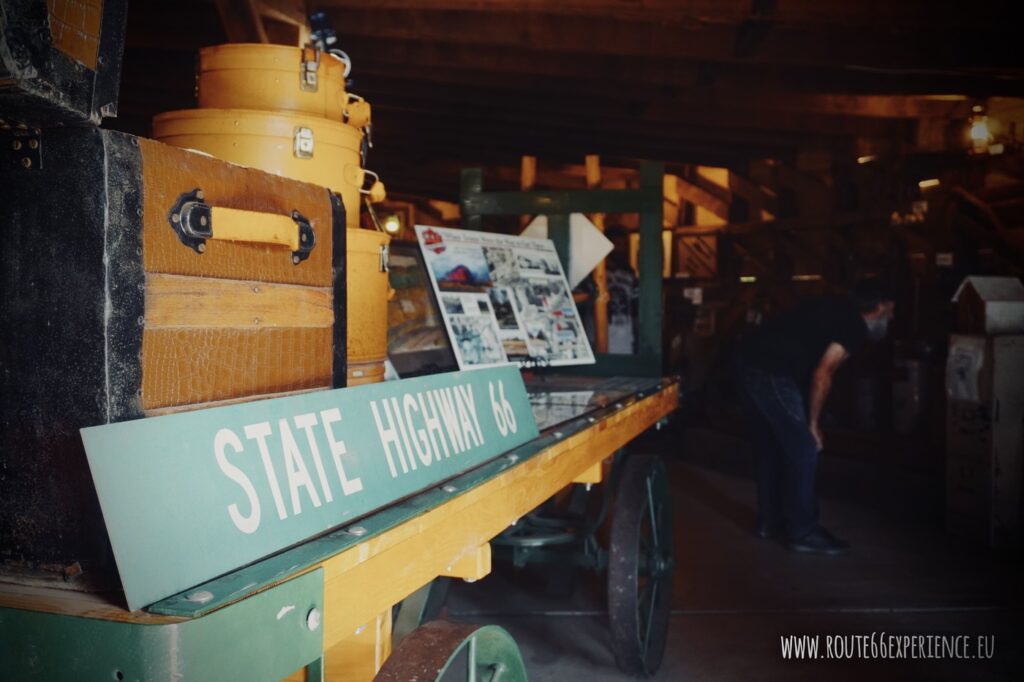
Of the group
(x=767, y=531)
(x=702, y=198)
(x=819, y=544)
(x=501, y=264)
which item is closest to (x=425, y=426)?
(x=501, y=264)

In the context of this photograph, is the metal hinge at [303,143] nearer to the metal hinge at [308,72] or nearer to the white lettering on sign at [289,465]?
the metal hinge at [308,72]

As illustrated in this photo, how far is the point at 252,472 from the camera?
107 centimetres

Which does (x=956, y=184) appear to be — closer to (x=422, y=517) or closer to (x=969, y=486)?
(x=969, y=486)

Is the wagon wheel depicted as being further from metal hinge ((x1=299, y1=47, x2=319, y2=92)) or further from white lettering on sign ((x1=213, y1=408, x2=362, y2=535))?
metal hinge ((x1=299, y1=47, x2=319, y2=92))

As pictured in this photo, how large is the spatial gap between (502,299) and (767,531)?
303 cm

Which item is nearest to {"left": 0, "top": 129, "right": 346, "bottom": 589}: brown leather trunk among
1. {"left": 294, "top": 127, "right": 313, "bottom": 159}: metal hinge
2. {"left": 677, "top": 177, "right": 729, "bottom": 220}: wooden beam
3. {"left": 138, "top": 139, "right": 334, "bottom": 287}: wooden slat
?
{"left": 138, "top": 139, "right": 334, "bottom": 287}: wooden slat

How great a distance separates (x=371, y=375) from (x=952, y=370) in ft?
15.5

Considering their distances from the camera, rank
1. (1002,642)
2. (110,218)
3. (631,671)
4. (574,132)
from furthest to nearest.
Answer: (574,132)
(1002,642)
(631,671)
(110,218)

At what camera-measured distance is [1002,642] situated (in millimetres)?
3852

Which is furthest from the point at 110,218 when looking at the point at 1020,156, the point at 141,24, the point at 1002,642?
the point at 1020,156

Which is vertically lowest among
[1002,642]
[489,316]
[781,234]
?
[1002,642]

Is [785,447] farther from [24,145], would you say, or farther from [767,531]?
[24,145]

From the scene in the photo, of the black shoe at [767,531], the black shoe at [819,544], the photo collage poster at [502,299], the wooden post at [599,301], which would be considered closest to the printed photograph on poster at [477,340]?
the photo collage poster at [502,299]

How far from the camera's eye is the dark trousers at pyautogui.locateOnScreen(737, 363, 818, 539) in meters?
5.32
